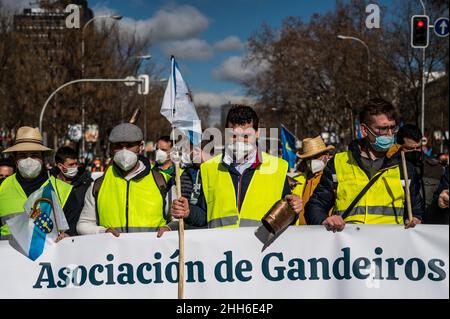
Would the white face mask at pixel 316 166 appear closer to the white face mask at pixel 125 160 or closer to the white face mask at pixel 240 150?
the white face mask at pixel 240 150

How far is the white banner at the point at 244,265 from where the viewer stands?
403 centimetres

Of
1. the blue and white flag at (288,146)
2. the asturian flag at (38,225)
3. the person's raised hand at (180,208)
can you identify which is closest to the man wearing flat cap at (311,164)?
the person's raised hand at (180,208)

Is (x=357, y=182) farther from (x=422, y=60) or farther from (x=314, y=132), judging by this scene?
(x=314, y=132)

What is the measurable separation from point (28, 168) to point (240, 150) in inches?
82.8

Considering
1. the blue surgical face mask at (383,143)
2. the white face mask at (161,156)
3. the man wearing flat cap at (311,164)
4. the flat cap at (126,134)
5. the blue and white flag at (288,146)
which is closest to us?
the blue surgical face mask at (383,143)

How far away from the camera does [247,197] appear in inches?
169

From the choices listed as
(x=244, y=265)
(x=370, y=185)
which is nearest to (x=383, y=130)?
(x=370, y=185)

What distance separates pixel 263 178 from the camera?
14.2ft

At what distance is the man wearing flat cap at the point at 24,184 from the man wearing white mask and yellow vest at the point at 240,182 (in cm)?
141

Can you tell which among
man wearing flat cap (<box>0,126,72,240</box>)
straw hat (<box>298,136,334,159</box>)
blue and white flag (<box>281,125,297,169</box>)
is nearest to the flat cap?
man wearing flat cap (<box>0,126,72,240</box>)

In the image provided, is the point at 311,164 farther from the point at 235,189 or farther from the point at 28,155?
the point at 28,155

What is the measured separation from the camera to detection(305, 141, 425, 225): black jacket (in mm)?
4105

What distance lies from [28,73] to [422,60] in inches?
667

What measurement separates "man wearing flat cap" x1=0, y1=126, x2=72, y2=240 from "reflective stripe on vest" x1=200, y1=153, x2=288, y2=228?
1471mm
